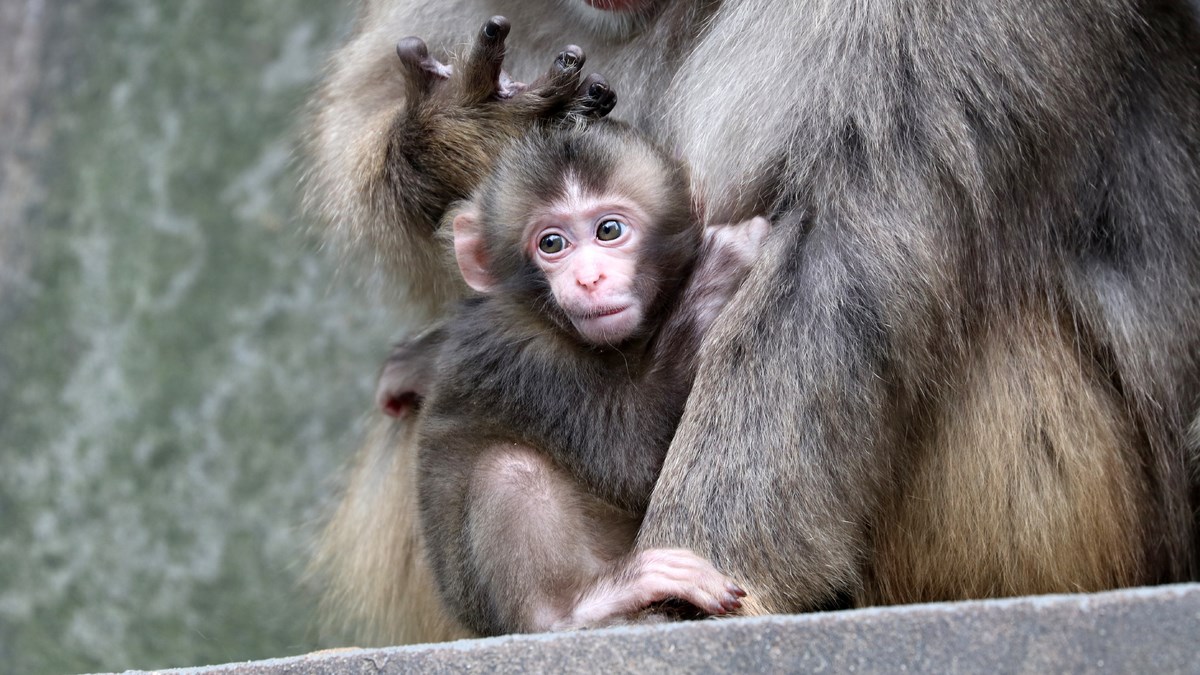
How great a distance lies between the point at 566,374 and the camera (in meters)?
2.54

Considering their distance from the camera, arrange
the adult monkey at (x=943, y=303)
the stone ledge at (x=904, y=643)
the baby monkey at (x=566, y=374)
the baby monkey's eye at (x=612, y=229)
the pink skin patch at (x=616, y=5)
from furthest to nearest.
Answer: the pink skin patch at (x=616, y=5) < the baby monkey's eye at (x=612, y=229) < the baby monkey at (x=566, y=374) < the adult monkey at (x=943, y=303) < the stone ledge at (x=904, y=643)

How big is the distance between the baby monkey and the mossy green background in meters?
2.34

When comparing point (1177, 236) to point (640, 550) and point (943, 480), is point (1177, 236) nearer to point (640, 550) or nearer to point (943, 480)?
point (943, 480)

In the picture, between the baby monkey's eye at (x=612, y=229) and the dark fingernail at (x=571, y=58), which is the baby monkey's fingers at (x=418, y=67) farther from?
the baby monkey's eye at (x=612, y=229)

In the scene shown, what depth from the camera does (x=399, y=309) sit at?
3689 mm

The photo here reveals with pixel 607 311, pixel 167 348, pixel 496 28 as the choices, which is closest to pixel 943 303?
pixel 607 311

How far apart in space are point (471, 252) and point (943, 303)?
91 cm

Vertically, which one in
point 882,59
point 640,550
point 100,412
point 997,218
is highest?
point 882,59

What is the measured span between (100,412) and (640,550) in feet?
11.0

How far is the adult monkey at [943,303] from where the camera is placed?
2.30 meters

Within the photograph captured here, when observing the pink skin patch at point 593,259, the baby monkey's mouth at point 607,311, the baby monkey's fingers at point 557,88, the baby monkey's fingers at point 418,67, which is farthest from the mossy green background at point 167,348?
the baby monkey's mouth at point 607,311

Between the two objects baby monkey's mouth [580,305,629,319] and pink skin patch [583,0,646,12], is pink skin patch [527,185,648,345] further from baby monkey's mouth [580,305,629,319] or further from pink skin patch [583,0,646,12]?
pink skin patch [583,0,646,12]

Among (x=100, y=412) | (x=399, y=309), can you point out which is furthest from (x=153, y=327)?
(x=399, y=309)

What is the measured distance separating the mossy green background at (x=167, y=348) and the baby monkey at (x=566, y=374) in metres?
2.34
